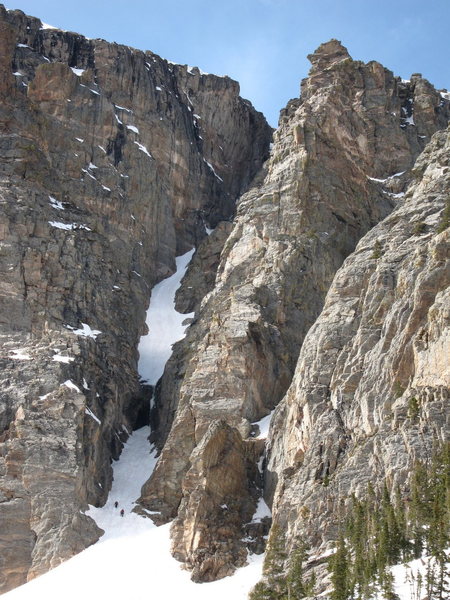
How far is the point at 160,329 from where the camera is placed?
11944 centimetres

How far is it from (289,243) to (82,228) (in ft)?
79.6

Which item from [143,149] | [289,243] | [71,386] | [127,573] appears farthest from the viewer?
[143,149]

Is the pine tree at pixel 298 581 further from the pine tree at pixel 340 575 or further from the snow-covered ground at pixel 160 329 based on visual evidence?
the snow-covered ground at pixel 160 329

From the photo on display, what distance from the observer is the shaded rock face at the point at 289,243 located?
90.0 m

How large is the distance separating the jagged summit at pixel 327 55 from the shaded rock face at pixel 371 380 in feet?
133

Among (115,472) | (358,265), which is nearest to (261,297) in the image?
(358,265)

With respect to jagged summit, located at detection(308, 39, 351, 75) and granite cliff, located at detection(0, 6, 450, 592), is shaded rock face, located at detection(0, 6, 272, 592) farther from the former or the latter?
jagged summit, located at detection(308, 39, 351, 75)

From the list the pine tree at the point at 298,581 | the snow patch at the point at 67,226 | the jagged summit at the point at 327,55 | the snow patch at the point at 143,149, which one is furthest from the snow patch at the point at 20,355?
the jagged summit at the point at 327,55

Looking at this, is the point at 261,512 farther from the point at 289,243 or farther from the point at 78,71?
the point at 78,71

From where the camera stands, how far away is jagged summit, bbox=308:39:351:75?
124938 millimetres

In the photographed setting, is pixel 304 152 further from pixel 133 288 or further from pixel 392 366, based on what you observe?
pixel 392 366

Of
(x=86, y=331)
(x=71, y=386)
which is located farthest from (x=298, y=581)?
(x=86, y=331)

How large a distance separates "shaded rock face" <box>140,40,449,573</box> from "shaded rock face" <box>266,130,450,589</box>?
8.16 meters

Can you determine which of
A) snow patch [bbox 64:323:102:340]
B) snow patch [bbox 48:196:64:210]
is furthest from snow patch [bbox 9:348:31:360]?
snow patch [bbox 48:196:64:210]
